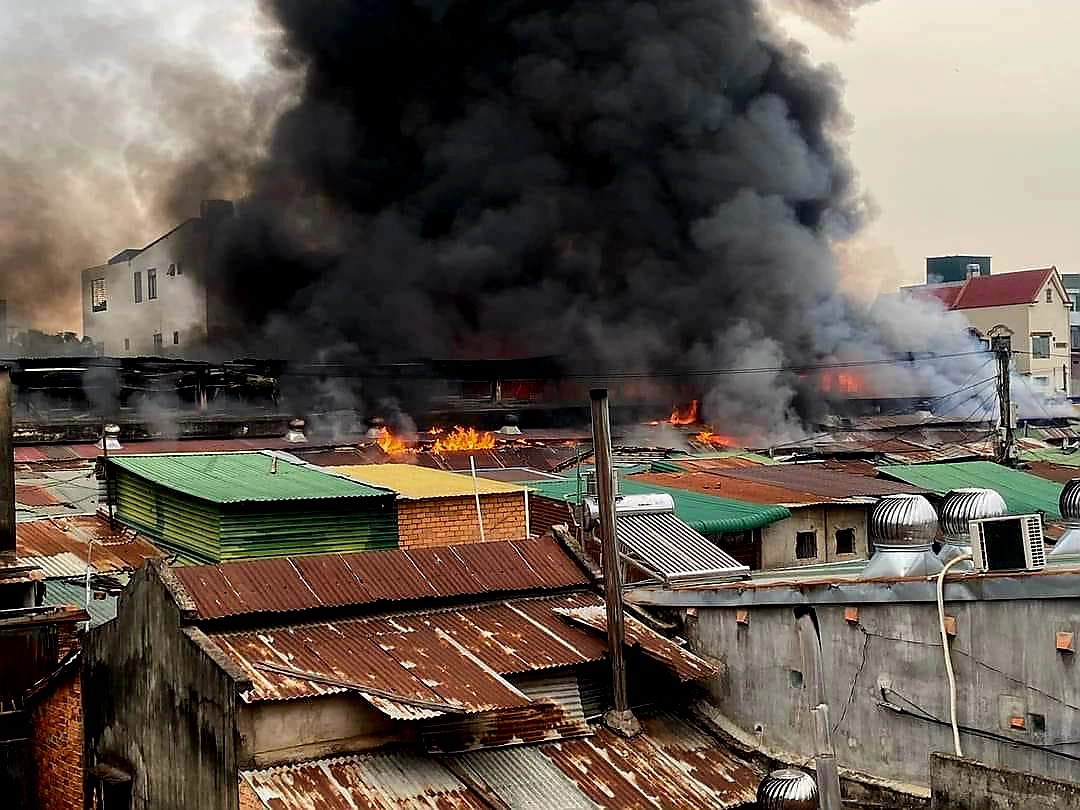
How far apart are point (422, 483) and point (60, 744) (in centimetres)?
620

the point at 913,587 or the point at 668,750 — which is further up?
the point at 913,587

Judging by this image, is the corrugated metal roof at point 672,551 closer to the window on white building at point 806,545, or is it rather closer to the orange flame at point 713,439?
the window on white building at point 806,545

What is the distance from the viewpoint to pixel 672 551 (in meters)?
14.0

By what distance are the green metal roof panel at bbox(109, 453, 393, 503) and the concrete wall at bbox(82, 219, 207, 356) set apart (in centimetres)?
3224

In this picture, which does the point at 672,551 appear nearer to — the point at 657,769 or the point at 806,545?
the point at 657,769

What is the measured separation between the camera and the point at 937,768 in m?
8.64

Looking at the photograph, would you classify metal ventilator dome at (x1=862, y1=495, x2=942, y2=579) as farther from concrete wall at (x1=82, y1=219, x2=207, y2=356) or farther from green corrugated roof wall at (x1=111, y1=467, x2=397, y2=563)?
concrete wall at (x1=82, y1=219, x2=207, y2=356)

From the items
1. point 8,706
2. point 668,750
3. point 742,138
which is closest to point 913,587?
point 668,750

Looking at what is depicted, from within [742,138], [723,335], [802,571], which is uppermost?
[742,138]

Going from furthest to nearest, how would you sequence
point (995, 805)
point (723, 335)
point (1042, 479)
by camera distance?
point (723, 335) → point (1042, 479) → point (995, 805)

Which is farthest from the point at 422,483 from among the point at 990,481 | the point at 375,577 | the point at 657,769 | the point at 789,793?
the point at 990,481

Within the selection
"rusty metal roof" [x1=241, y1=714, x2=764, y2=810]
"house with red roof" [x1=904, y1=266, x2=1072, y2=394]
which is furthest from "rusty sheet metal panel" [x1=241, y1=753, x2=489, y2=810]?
"house with red roof" [x1=904, y1=266, x2=1072, y2=394]

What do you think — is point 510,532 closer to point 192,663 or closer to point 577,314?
point 192,663

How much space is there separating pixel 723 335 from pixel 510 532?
30.2 meters
